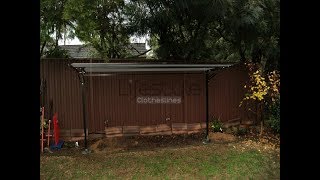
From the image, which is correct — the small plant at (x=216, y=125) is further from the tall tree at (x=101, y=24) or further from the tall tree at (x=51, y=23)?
the tall tree at (x=51, y=23)

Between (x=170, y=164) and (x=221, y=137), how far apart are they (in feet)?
7.78

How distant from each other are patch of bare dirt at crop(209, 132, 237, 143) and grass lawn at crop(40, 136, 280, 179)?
0.63 m

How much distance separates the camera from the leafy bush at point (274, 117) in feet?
27.5

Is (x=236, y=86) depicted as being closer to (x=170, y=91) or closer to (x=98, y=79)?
(x=170, y=91)

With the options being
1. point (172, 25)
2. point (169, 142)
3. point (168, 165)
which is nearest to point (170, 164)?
point (168, 165)

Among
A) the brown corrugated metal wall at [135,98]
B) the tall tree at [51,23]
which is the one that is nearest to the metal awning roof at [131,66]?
the brown corrugated metal wall at [135,98]

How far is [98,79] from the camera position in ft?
27.3

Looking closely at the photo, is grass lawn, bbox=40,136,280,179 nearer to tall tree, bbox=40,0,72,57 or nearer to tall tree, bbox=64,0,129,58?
tall tree, bbox=40,0,72,57

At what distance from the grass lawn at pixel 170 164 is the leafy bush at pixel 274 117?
129cm

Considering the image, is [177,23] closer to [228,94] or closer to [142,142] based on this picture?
[228,94]

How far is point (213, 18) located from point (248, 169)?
14.3 ft

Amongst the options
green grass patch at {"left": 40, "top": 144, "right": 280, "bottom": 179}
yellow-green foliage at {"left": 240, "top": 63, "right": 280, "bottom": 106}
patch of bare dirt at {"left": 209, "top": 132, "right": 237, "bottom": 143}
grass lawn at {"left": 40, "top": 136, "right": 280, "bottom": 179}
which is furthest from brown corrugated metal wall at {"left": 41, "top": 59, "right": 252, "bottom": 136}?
green grass patch at {"left": 40, "top": 144, "right": 280, "bottom": 179}

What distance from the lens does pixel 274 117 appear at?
867 cm
